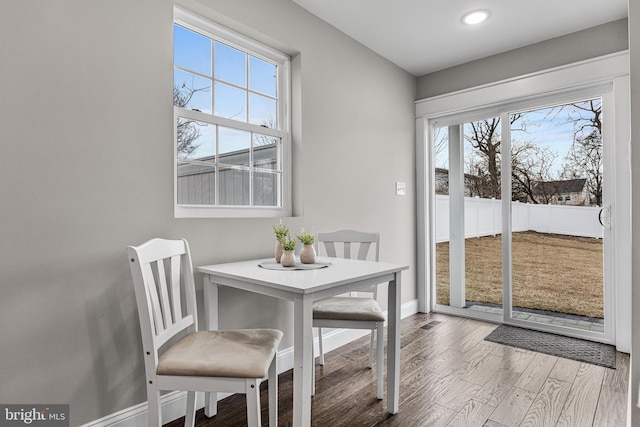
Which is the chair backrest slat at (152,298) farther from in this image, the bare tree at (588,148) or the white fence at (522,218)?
the bare tree at (588,148)

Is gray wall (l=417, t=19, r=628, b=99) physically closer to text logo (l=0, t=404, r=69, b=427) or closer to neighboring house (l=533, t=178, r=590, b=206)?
neighboring house (l=533, t=178, r=590, b=206)

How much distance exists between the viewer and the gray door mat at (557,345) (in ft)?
8.46

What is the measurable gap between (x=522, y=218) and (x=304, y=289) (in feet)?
8.77

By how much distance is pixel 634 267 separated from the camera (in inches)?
49.1

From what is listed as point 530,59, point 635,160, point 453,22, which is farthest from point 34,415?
point 530,59

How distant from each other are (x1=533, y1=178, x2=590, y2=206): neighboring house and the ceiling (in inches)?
47.7

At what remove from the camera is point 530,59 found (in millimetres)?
3137

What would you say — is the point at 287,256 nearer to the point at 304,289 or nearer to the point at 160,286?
the point at 304,289

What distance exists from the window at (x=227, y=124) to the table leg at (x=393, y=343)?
1042 mm

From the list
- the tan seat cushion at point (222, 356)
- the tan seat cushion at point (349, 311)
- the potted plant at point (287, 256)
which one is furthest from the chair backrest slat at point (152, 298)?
the tan seat cushion at point (349, 311)

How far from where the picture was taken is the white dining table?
1439mm

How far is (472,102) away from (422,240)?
4.63 feet

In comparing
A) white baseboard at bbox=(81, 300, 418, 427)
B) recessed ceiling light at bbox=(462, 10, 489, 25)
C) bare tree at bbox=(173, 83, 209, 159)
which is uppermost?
recessed ceiling light at bbox=(462, 10, 489, 25)

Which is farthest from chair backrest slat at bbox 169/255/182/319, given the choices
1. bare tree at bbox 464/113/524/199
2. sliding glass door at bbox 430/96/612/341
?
bare tree at bbox 464/113/524/199
